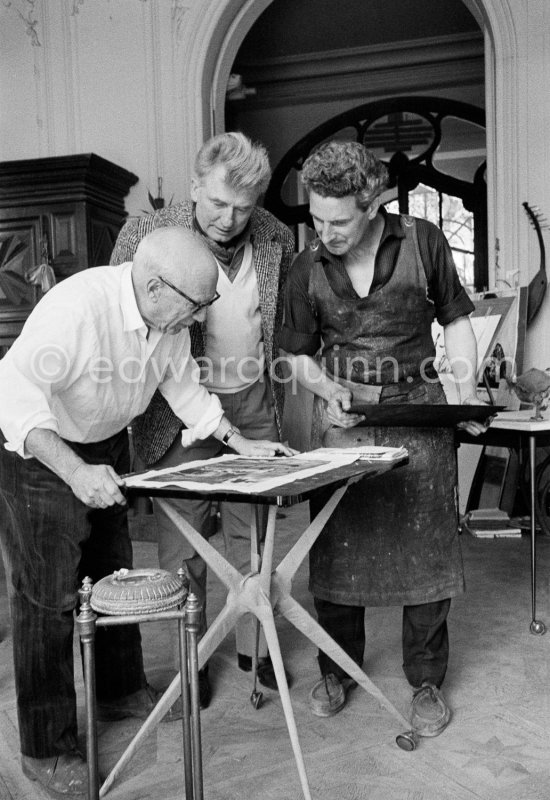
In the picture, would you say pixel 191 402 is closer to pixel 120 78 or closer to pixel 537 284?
pixel 537 284

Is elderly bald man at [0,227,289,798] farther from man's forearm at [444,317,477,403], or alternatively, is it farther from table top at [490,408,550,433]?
table top at [490,408,550,433]

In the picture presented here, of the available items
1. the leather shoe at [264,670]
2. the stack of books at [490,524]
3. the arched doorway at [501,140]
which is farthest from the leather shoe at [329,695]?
the arched doorway at [501,140]

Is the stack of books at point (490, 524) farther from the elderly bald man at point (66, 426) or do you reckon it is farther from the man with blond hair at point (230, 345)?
the elderly bald man at point (66, 426)

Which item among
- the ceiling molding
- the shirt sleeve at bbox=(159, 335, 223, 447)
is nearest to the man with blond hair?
the shirt sleeve at bbox=(159, 335, 223, 447)

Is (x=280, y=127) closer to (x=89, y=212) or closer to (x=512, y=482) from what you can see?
(x=89, y=212)

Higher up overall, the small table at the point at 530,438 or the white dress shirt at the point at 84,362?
the white dress shirt at the point at 84,362

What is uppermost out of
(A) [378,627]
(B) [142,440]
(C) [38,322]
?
(C) [38,322]

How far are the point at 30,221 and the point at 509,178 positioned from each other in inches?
115

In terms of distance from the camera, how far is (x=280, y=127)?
27.9 ft

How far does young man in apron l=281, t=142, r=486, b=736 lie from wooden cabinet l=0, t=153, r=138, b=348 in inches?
117

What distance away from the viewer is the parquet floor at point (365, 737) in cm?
209

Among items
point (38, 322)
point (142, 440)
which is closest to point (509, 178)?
point (142, 440)

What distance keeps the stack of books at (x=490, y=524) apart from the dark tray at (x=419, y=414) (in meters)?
2.31

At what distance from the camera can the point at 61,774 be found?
2.11m
